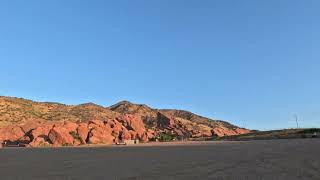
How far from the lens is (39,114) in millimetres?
126062

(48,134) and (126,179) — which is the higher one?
(48,134)

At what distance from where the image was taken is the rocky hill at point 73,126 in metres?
75.9

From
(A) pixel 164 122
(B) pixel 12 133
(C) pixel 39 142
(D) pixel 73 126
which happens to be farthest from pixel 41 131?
(A) pixel 164 122

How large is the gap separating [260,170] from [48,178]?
5.82 metres

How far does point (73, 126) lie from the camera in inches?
3145

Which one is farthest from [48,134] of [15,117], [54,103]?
[54,103]

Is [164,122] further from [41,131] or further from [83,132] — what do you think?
[41,131]

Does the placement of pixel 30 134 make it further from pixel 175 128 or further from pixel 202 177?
pixel 202 177

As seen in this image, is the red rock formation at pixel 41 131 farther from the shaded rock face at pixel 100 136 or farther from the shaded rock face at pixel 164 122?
A: the shaded rock face at pixel 164 122

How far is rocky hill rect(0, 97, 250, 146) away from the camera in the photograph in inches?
2990

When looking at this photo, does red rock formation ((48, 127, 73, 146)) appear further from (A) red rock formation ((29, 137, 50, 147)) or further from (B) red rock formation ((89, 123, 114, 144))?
(B) red rock formation ((89, 123, 114, 144))

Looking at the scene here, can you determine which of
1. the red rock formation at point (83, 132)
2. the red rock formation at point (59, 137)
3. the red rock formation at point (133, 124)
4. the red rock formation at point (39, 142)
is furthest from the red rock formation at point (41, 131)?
the red rock formation at point (133, 124)

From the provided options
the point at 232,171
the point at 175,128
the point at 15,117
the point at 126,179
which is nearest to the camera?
the point at 126,179

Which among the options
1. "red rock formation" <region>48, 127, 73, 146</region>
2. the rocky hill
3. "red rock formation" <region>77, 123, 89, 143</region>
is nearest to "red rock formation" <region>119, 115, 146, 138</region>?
the rocky hill
